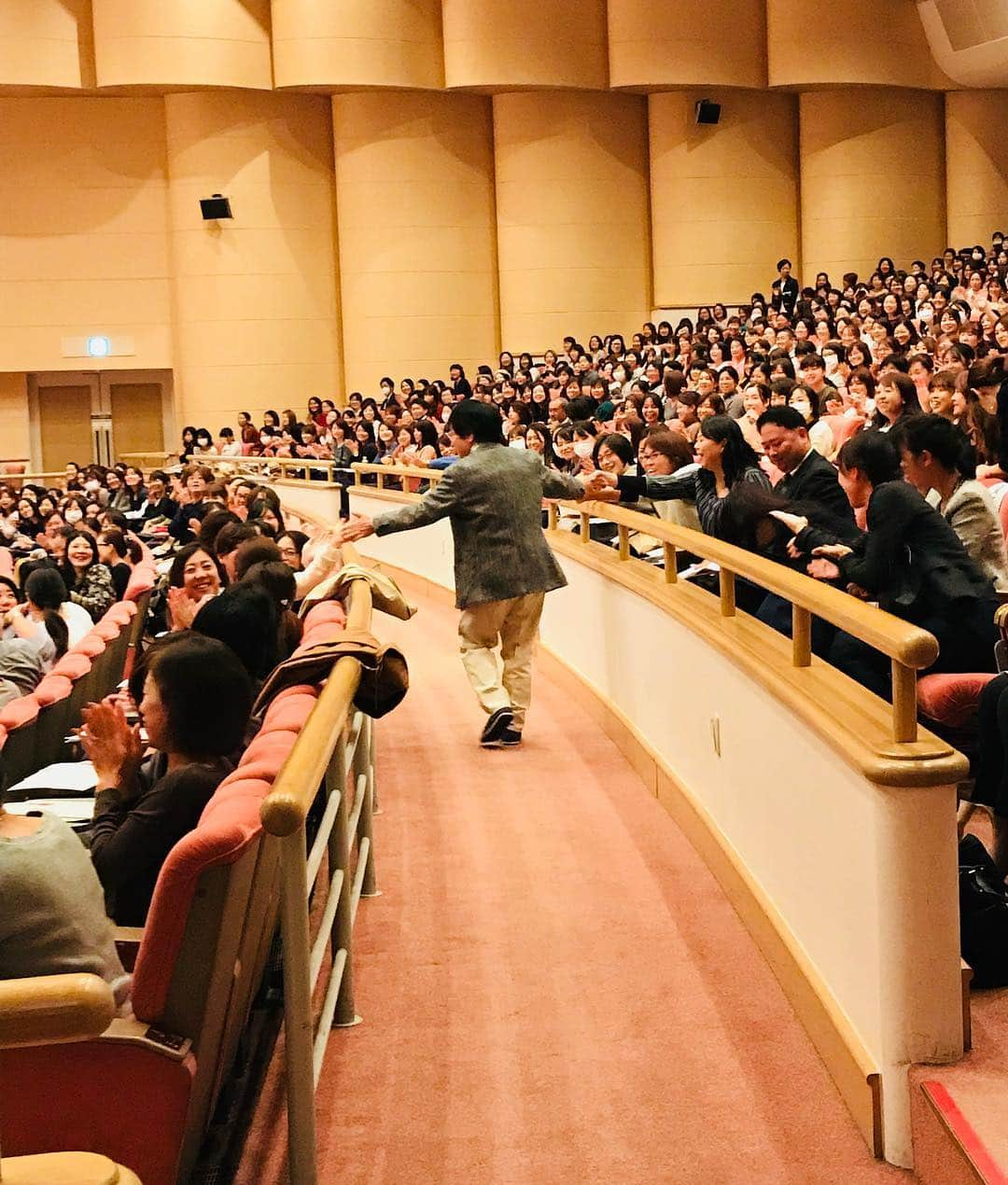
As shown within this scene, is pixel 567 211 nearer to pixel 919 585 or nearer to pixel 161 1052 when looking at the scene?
pixel 919 585

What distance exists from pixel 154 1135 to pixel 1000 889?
182cm

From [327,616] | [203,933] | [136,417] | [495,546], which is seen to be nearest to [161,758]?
[327,616]

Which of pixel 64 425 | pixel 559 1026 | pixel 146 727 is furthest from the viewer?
pixel 64 425

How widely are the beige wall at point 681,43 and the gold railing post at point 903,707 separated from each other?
21.2 m

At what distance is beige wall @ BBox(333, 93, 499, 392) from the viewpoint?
2308cm

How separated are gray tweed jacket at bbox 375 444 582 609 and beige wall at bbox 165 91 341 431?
18070 mm

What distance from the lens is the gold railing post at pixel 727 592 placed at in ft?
15.0

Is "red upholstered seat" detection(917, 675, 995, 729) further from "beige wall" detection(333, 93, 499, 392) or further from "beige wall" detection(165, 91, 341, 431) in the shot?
"beige wall" detection(165, 91, 341, 431)

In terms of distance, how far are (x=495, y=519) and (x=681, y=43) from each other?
18.1m

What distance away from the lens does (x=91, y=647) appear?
7172 mm

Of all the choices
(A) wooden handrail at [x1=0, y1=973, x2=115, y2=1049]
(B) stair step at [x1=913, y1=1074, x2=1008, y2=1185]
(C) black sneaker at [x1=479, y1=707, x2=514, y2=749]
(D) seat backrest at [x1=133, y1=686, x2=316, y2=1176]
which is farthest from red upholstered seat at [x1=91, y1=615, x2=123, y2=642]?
(A) wooden handrail at [x1=0, y1=973, x2=115, y2=1049]

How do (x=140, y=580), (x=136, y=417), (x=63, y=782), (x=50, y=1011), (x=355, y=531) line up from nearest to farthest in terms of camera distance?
(x=50, y=1011) → (x=63, y=782) → (x=355, y=531) → (x=140, y=580) → (x=136, y=417)

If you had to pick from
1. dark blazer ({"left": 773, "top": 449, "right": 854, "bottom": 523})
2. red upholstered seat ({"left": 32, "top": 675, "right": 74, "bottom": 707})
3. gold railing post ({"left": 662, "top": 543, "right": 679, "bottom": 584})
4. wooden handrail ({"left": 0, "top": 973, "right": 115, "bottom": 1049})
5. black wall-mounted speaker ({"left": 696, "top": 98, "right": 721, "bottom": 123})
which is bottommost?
red upholstered seat ({"left": 32, "top": 675, "right": 74, "bottom": 707})

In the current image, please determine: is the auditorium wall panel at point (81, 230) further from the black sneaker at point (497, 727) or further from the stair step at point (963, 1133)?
the stair step at point (963, 1133)
